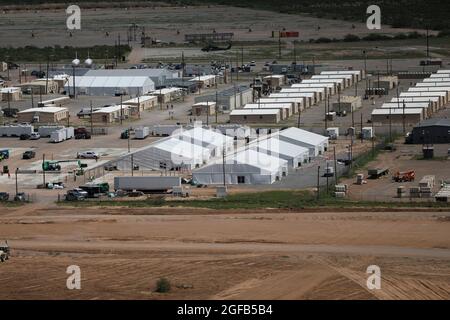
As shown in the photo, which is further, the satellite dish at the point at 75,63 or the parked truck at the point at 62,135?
the satellite dish at the point at 75,63

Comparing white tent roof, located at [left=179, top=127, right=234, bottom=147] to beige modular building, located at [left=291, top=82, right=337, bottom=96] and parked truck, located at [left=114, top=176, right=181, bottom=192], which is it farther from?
beige modular building, located at [left=291, top=82, right=337, bottom=96]

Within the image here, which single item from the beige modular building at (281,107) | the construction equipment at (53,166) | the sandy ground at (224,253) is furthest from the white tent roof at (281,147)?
the beige modular building at (281,107)

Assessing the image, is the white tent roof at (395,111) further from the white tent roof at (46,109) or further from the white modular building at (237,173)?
the white modular building at (237,173)

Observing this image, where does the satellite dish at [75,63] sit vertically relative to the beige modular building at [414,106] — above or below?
above

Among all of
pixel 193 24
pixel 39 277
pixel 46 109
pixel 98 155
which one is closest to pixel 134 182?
pixel 98 155

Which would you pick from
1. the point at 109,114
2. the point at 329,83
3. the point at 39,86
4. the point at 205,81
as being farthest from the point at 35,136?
the point at 205,81

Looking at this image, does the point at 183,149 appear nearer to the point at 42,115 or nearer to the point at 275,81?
the point at 42,115
